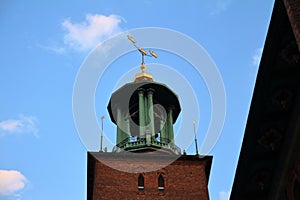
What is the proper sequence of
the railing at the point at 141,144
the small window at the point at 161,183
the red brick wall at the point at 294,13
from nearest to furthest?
the red brick wall at the point at 294,13 < the small window at the point at 161,183 < the railing at the point at 141,144

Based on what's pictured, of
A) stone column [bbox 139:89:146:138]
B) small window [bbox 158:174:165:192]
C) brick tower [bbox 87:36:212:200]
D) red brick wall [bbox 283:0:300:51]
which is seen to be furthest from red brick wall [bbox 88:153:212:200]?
red brick wall [bbox 283:0:300:51]

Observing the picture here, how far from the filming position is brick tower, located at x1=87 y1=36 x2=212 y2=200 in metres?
24.5

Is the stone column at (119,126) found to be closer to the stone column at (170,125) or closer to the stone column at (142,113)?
the stone column at (142,113)

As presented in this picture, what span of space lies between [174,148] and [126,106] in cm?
463

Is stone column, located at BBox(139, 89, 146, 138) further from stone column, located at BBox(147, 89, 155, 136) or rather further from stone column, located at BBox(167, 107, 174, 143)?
stone column, located at BBox(167, 107, 174, 143)

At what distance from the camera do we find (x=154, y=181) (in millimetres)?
24938

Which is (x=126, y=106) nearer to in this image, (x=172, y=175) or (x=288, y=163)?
(x=172, y=175)

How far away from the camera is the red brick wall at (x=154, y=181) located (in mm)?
24141

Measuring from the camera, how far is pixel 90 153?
2545 centimetres

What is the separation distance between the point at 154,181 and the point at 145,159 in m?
1.43

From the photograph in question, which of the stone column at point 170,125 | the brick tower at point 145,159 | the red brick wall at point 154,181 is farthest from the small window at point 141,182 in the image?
the stone column at point 170,125

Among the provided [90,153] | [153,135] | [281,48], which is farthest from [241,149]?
[153,135]

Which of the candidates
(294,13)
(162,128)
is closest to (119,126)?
(162,128)

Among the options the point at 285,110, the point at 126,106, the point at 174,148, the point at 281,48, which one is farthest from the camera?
the point at 126,106
